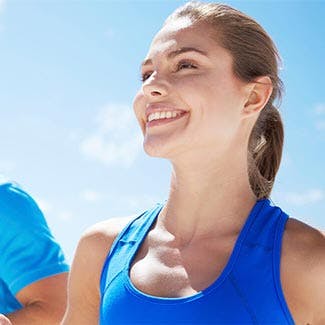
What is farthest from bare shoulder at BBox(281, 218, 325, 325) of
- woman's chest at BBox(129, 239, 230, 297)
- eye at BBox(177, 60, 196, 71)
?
eye at BBox(177, 60, 196, 71)

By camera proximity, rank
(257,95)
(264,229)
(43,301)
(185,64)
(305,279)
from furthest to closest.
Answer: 1. (43,301)
2. (257,95)
3. (185,64)
4. (264,229)
5. (305,279)

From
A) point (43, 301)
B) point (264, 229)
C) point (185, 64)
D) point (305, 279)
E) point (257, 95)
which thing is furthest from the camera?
point (43, 301)

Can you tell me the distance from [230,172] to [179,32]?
541 mm

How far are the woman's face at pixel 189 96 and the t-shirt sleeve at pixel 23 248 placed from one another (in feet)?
2.95

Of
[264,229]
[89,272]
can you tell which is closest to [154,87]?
[264,229]

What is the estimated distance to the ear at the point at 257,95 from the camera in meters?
2.60

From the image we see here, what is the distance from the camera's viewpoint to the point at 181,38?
2.57m

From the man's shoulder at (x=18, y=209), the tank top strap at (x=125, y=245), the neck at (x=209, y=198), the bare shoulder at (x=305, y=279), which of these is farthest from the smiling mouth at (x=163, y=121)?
the man's shoulder at (x=18, y=209)

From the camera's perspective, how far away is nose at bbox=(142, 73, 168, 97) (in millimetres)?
2469

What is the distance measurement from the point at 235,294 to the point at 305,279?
0.74 ft

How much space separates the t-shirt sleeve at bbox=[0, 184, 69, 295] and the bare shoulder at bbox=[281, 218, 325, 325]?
1273 millimetres

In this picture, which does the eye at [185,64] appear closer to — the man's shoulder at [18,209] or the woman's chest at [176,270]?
the woman's chest at [176,270]

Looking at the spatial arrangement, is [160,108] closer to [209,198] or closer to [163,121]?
[163,121]

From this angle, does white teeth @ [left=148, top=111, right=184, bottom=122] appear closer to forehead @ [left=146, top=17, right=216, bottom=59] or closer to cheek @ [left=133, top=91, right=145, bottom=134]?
cheek @ [left=133, top=91, right=145, bottom=134]
